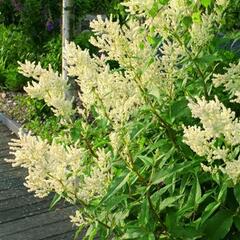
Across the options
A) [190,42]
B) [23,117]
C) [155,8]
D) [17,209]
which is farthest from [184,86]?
[23,117]

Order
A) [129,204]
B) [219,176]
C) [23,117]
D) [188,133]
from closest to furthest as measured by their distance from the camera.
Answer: [188,133], [219,176], [129,204], [23,117]

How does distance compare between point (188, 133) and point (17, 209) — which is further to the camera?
point (17, 209)

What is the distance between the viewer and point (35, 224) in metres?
4.64

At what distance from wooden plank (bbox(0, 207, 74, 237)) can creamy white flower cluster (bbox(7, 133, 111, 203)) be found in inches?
83.8

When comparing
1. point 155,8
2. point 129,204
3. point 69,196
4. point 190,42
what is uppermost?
point 155,8

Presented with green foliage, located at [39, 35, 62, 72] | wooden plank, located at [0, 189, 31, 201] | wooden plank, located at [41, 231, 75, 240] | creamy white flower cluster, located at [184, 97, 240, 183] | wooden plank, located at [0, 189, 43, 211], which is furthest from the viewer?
green foliage, located at [39, 35, 62, 72]

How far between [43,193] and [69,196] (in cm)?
11

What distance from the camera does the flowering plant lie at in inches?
92.4

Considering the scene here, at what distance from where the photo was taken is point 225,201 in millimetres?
2461

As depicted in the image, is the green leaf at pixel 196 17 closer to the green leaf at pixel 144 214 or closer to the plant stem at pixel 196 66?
the plant stem at pixel 196 66

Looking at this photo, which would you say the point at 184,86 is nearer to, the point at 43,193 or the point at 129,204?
the point at 129,204

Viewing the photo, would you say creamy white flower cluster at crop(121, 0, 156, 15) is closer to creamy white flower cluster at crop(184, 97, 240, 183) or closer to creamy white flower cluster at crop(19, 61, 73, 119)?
creamy white flower cluster at crop(19, 61, 73, 119)

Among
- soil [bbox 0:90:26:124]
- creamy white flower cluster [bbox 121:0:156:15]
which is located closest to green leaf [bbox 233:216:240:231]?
creamy white flower cluster [bbox 121:0:156:15]

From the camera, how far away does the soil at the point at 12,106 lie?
279 inches
